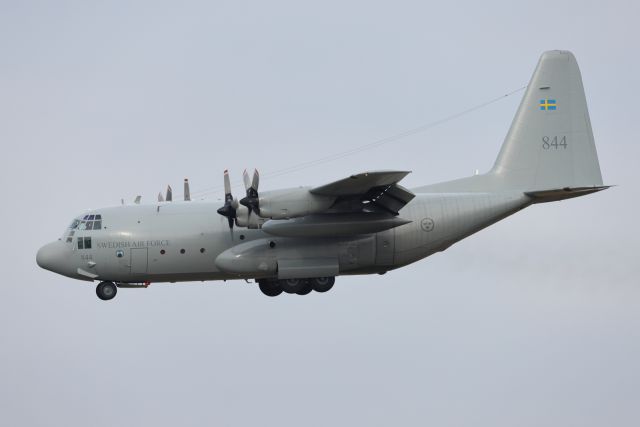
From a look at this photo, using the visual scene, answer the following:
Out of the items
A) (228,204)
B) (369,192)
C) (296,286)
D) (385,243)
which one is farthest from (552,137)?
(228,204)

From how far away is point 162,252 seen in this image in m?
28.0

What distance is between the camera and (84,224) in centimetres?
2858

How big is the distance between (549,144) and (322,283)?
25.3 ft

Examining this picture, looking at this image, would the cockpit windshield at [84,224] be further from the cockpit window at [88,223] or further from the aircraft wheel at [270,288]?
the aircraft wheel at [270,288]

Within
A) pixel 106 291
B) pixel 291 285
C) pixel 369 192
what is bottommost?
pixel 291 285

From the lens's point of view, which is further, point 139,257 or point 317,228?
point 139,257

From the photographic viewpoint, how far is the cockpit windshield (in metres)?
28.5

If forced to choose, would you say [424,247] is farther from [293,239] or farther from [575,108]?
[575,108]

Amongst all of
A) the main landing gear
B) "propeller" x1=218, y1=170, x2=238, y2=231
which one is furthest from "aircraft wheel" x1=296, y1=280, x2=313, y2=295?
"propeller" x1=218, y1=170, x2=238, y2=231

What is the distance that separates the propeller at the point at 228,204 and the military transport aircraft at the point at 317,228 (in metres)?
0.04

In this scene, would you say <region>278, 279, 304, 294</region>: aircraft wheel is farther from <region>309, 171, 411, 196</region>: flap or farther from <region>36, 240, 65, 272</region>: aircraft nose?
<region>36, 240, 65, 272</region>: aircraft nose

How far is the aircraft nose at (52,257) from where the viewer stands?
93.2ft

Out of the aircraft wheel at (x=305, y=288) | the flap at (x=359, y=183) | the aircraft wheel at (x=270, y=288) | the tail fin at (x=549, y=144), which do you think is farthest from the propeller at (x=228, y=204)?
the tail fin at (x=549, y=144)

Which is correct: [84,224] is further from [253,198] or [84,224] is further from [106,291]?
[253,198]
